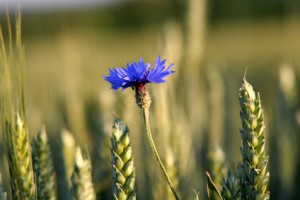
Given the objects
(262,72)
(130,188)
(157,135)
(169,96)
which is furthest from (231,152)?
(262,72)

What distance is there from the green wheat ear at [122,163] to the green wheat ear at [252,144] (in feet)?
0.71

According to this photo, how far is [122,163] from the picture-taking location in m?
1.01

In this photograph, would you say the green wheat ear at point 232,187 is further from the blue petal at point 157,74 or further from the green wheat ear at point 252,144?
the blue petal at point 157,74

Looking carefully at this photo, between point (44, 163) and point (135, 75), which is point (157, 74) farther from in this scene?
point (44, 163)

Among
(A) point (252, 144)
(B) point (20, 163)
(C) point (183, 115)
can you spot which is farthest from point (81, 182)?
(C) point (183, 115)

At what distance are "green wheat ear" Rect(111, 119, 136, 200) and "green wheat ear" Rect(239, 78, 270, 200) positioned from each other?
0.71ft

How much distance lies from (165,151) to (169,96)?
345 mm

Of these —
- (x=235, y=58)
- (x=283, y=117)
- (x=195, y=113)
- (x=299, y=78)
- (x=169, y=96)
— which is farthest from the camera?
(x=235, y=58)

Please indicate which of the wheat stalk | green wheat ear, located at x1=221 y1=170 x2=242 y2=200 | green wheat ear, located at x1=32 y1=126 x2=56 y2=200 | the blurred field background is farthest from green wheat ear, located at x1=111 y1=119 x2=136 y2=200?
the wheat stalk

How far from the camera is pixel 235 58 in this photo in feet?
27.9

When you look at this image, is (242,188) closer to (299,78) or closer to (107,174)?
(107,174)

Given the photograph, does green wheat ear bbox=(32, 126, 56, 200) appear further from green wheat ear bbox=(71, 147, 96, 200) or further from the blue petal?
the blue petal

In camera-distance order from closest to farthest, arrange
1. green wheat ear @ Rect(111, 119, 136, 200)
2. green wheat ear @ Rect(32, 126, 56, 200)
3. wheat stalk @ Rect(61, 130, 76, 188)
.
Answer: green wheat ear @ Rect(111, 119, 136, 200) < green wheat ear @ Rect(32, 126, 56, 200) < wheat stalk @ Rect(61, 130, 76, 188)

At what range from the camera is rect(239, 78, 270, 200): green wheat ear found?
1011 mm
